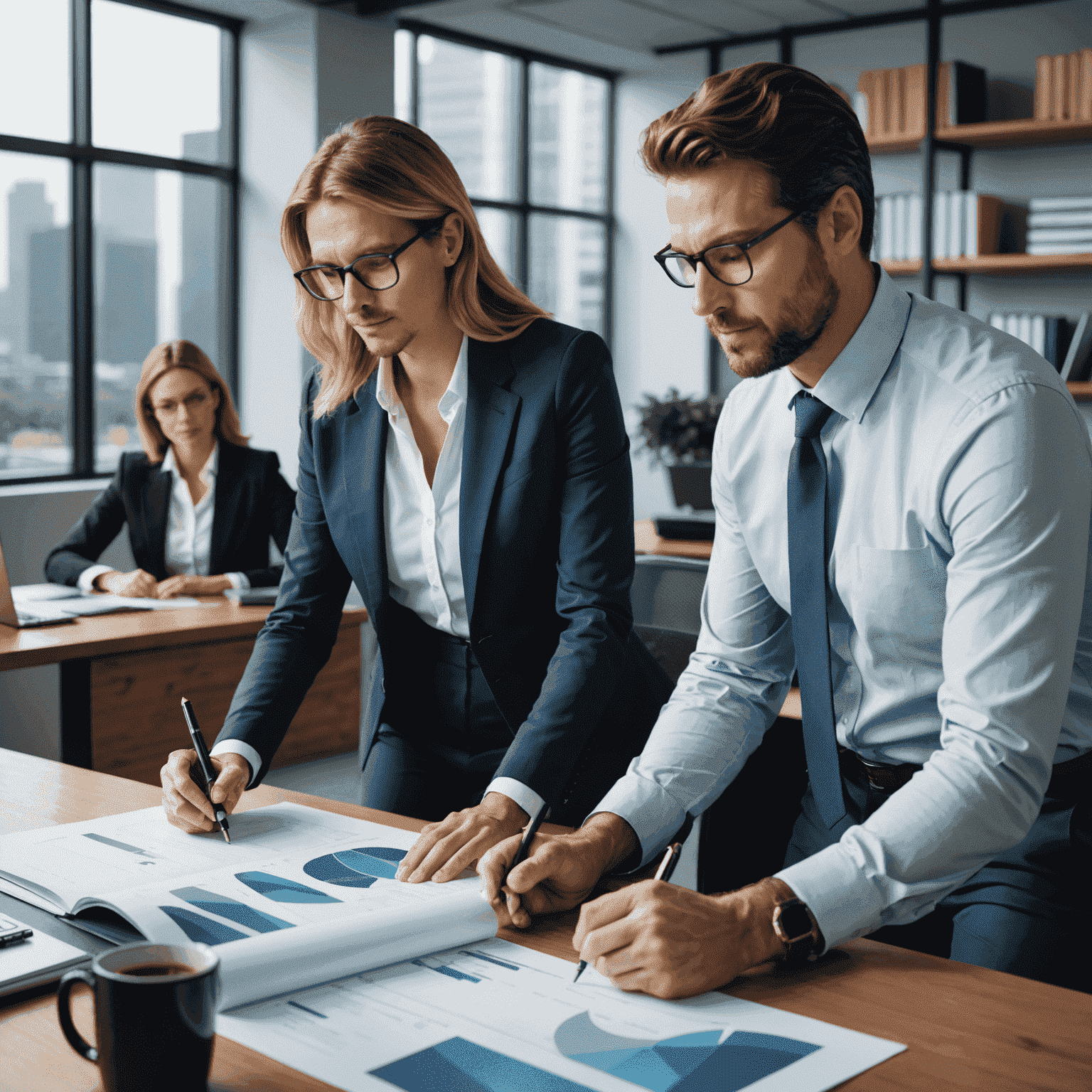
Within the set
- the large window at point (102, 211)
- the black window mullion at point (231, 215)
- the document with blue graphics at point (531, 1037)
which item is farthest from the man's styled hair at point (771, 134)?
the black window mullion at point (231, 215)

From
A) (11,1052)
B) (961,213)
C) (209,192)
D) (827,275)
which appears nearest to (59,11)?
(209,192)

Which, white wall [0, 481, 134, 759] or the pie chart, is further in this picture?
white wall [0, 481, 134, 759]

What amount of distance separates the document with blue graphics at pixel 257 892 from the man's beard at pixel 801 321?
640 mm

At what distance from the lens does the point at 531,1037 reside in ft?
3.02

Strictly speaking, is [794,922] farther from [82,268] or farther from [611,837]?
[82,268]

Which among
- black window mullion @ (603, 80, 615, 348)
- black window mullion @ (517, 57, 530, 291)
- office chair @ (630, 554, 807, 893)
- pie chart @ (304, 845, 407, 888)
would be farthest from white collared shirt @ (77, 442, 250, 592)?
black window mullion @ (603, 80, 615, 348)

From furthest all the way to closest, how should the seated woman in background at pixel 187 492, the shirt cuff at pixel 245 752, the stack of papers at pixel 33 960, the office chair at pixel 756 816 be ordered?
1. the seated woman in background at pixel 187 492
2. the office chair at pixel 756 816
3. the shirt cuff at pixel 245 752
4. the stack of papers at pixel 33 960

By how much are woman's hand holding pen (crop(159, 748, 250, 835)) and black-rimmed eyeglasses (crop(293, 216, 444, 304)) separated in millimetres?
631

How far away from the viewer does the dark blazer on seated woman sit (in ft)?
13.4

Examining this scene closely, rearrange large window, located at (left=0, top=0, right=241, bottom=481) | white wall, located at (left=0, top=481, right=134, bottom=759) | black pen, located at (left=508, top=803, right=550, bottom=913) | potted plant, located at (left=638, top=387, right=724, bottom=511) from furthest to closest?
large window, located at (left=0, top=0, right=241, bottom=481) < potted plant, located at (left=638, top=387, right=724, bottom=511) < white wall, located at (left=0, top=481, right=134, bottom=759) < black pen, located at (left=508, top=803, right=550, bottom=913)

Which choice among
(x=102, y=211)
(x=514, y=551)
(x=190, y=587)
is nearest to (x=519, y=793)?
(x=514, y=551)

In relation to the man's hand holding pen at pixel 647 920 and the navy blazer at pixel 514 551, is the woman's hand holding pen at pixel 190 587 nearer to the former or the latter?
the navy blazer at pixel 514 551

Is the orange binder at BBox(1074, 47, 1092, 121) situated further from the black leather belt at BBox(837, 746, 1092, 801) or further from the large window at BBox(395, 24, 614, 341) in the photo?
the black leather belt at BBox(837, 746, 1092, 801)

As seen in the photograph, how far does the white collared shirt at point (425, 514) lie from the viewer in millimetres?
1754
